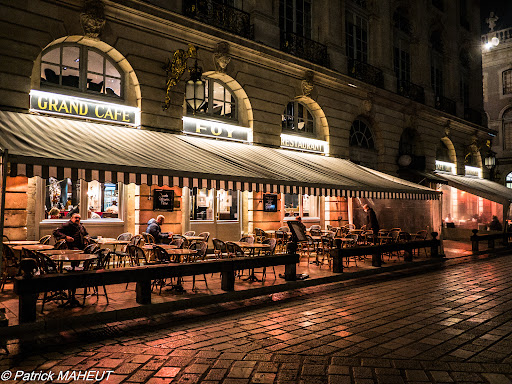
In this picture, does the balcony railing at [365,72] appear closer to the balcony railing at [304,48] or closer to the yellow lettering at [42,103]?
the balcony railing at [304,48]

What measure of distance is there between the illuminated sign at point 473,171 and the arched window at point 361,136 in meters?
9.97

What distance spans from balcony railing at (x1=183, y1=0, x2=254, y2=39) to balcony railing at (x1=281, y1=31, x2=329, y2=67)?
66.6 inches

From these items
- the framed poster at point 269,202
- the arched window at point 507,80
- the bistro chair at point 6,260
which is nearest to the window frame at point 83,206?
the bistro chair at point 6,260

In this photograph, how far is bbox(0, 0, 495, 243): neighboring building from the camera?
837 centimetres

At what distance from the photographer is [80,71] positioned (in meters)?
9.75

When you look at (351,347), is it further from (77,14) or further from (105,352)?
(77,14)

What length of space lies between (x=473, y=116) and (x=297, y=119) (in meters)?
15.6

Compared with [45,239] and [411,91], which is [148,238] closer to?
[45,239]

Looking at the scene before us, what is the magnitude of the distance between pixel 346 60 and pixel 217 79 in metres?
6.13

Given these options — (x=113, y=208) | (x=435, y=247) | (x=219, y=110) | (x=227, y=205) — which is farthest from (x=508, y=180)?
(x=113, y=208)

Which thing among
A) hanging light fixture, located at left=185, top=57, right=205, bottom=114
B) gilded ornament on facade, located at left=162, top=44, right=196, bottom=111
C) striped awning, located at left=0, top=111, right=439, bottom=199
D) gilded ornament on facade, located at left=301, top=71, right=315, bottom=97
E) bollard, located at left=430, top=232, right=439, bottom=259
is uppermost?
gilded ornament on facade, located at left=301, top=71, right=315, bottom=97

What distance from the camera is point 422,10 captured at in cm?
2041

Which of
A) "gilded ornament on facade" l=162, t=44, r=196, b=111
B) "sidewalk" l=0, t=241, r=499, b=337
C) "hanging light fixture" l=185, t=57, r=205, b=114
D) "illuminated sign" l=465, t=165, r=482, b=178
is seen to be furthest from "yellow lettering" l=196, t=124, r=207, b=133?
"illuminated sign" l=465, t=165, r=482, b=178

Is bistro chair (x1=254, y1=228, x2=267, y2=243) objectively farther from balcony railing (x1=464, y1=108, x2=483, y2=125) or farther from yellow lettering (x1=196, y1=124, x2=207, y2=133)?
balcony railing (x1=464, y1=108, x2=483, y2=125)
